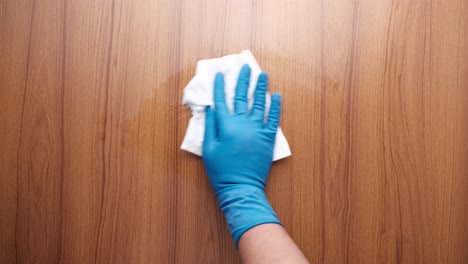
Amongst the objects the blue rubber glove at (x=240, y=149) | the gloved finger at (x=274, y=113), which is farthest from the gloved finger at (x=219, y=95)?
the gloved finger at (x=274, y=113)

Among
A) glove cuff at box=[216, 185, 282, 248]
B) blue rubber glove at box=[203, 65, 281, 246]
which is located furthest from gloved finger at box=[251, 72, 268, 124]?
glove cuff at box=[216, 185, 282, 248]

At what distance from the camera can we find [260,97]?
2.47 feet

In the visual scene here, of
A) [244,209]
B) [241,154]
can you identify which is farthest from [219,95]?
[244,209]

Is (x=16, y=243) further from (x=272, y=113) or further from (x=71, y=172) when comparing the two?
(x=272, y=113)

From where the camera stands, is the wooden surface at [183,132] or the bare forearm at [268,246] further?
the wooden surface at [183,132]

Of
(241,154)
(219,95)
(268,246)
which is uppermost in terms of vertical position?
(219,95)

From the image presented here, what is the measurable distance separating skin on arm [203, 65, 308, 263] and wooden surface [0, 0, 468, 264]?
0.05m

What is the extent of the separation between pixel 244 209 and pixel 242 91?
10.4 inches

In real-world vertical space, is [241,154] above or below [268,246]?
above

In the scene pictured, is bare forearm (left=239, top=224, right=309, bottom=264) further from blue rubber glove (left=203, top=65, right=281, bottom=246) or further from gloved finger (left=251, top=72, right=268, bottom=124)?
gloved finger (left=251, top=72, right=268, bottom=124)

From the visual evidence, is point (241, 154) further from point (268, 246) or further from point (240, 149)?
point (268, 246)

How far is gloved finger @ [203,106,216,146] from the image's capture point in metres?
0.74

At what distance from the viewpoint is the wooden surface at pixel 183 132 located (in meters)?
0.77

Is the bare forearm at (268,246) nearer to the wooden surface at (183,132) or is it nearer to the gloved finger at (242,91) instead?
the wooden surface at (183,132)
